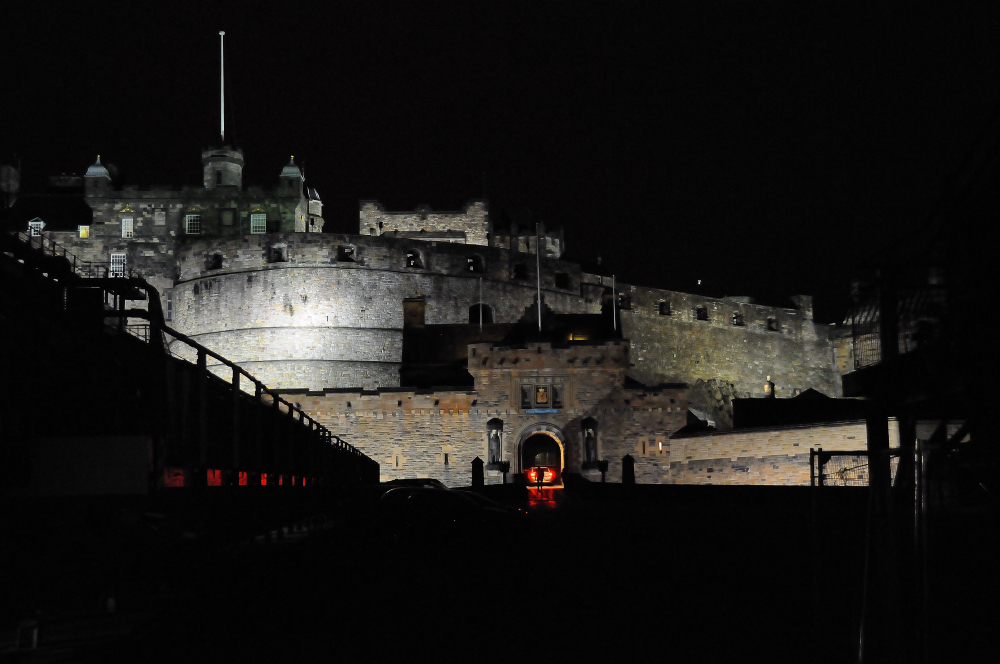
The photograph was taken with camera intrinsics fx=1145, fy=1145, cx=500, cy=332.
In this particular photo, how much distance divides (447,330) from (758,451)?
47.2 feet

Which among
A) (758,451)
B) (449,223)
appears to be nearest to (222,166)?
(449,223)

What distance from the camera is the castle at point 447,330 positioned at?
34594 mm

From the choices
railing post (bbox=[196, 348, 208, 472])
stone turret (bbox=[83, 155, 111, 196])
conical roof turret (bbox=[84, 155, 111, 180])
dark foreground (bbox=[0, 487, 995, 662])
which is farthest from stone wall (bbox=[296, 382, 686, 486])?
railing post (bbox=[196, 348, 208, 472])

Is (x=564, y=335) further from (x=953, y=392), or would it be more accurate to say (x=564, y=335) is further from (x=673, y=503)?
(x=953, y=392)

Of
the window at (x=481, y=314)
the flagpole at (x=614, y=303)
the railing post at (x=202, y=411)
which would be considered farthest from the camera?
the flagpole at (x=614, y=303)

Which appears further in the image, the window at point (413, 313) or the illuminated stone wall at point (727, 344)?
the illuminated stone wall at point (727, 344)

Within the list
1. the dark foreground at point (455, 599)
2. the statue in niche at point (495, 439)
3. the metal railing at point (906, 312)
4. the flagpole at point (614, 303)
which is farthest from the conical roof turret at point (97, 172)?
the metal railing at point (906, 312)

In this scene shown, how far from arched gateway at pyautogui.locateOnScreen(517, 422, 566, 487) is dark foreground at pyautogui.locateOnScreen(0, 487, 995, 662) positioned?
783 inches

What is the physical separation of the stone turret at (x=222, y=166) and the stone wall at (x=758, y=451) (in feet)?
87.9

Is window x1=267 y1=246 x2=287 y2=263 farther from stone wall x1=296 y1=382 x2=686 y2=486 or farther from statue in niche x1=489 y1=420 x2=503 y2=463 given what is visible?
statue in niche x1=489 y1=420 x2=503 y2=463

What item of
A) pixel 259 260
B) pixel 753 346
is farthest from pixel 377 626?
pixel 753 346

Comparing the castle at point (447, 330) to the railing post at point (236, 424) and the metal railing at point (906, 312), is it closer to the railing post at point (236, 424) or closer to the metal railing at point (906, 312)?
the railing post at point (236, 424)

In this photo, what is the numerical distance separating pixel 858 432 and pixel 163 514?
21.0 metres

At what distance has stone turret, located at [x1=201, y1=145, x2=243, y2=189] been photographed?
51594 millimetres
